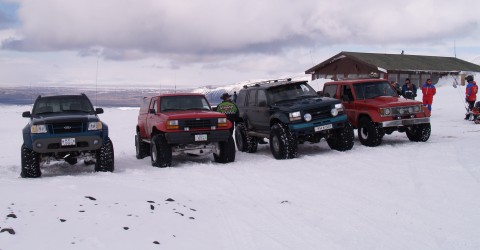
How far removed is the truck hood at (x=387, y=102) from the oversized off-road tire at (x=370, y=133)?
45 centimetres

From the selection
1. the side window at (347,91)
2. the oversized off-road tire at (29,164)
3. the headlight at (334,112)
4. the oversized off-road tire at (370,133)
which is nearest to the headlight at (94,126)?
the oversized off-road tire at (29,164)

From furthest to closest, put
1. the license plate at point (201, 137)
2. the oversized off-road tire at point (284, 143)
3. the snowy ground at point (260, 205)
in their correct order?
the oversized off-road tire at point (284, 143)
the license plate at point (201, 137)
the snowy ground at point (260, 205)

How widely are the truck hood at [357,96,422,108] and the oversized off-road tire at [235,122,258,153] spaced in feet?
10.3

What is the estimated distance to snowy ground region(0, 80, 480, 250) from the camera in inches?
210

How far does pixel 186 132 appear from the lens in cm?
1102

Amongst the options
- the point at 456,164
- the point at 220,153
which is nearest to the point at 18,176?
the point at 220,153

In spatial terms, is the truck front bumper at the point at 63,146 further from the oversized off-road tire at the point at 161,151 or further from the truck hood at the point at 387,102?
the truck hood at the point at 387,102

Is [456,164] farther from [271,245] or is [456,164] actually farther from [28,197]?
[28,197]

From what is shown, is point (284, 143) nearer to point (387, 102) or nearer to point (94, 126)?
point (387, 102)

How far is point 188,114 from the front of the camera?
37.0ft

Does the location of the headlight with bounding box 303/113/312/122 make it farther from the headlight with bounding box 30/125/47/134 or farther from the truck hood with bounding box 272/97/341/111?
the headlight with bounding box 30/125/47/134

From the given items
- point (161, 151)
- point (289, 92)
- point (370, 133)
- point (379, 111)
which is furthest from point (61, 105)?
point (379, 111)

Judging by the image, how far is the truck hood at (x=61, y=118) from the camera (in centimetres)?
987

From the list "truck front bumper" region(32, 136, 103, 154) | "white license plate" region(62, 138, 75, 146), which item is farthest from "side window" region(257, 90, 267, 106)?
"white license plate" region(62, 138, 75, 146)
